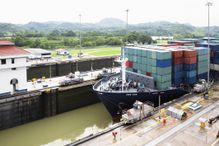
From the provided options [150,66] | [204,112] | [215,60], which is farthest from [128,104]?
[215,60]

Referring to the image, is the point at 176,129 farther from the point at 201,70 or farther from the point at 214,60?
the point at 214,60

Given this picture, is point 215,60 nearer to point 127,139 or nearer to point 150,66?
point 150,66

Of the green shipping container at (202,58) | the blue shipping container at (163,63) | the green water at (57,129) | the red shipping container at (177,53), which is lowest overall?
the green water at (57,129)

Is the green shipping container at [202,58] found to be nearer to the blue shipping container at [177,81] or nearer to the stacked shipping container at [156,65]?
the blue shipping container at [177,81]

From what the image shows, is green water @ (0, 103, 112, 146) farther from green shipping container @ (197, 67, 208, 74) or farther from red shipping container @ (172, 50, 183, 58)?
green shipping container @ (197, 67, 208, 74)

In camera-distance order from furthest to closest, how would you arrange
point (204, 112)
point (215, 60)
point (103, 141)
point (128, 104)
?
point (215, 60)
point (128, 104)
point (204, 112)
point (103, 141)

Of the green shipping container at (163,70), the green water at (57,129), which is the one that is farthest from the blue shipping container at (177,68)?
the green water at (57,129)

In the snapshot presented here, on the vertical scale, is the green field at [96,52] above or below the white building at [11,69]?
above
